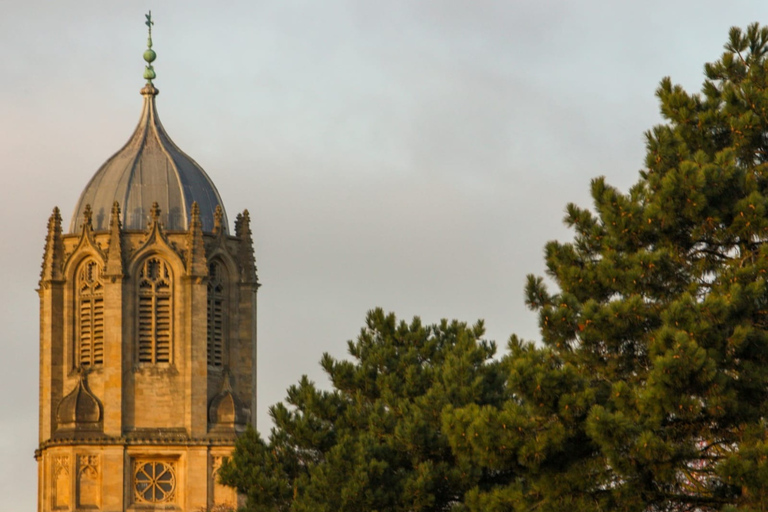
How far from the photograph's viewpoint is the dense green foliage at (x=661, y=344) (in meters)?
32.8

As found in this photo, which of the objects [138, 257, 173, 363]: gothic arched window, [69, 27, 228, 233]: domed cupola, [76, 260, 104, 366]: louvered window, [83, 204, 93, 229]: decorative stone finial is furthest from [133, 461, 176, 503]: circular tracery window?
[83, 204, 93, 229]: decorative stone finial

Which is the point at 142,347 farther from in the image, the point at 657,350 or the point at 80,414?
the point at 657,350

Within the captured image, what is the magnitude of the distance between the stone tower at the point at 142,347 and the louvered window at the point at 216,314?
3 cm

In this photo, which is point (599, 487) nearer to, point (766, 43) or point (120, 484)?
point (766, 43)

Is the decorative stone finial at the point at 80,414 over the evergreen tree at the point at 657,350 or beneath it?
over

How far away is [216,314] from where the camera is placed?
7469cm

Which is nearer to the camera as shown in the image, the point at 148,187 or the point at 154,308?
the point at 154,308

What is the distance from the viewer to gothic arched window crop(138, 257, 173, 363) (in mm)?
73438

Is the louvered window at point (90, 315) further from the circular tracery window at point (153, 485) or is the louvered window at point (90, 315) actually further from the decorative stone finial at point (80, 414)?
the circular tracery window at point (153, 485)

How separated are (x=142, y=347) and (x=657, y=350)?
42643mm

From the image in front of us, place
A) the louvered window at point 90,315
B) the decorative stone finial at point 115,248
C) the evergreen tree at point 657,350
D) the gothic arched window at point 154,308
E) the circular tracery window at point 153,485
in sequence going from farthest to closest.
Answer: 1. the louvered window at point 90,315
2. the gothic arched window at point 154,308
3. the decorative stone finial at point 115,248
4. the circular tracery window at point 153,485
5. the evergreen tree at point 657,350

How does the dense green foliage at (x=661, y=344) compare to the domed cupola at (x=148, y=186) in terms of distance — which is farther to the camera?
the domed cupola at (x=148, y=186)

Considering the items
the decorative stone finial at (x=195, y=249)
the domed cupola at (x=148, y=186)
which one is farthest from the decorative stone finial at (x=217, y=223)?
the decorative stone finial at (x=195, y=249)

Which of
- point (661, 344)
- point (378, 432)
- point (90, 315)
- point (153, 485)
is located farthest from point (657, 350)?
point (90, 315)
